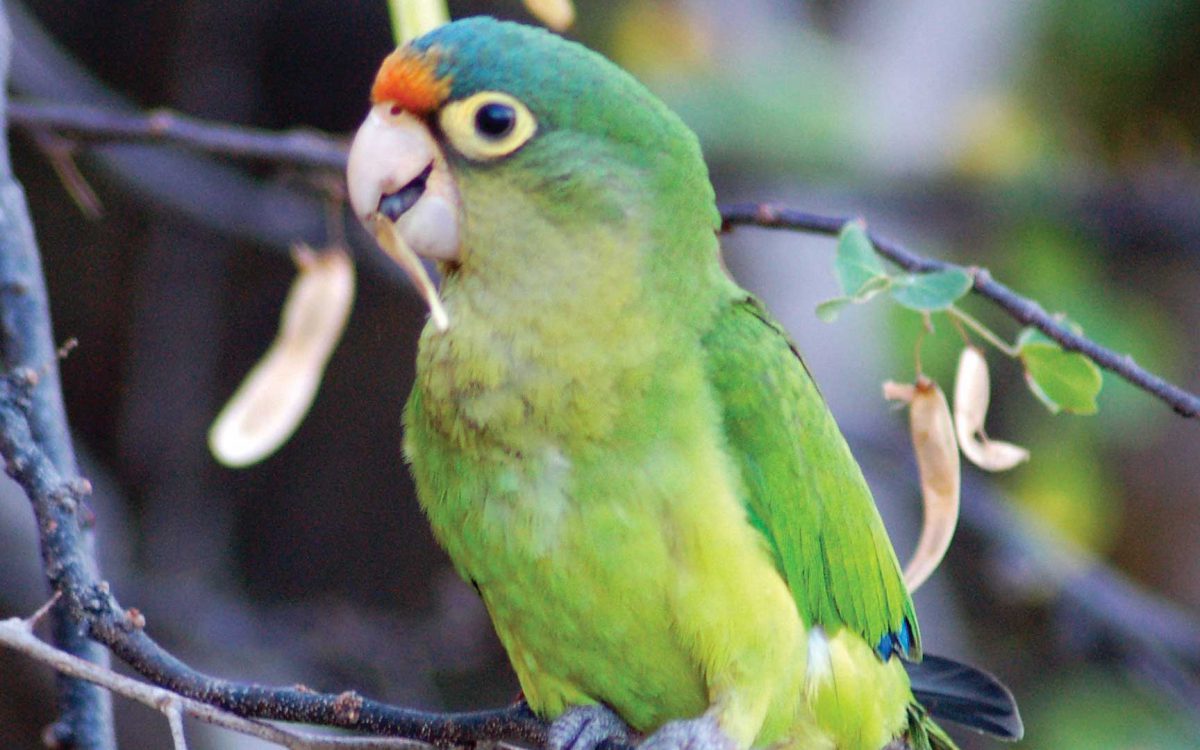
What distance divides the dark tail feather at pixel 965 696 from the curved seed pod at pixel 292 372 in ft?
3.49

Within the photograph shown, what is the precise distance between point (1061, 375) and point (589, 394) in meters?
0.62

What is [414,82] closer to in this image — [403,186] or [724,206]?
[403,186]

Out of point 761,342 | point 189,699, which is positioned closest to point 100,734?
point 189,699

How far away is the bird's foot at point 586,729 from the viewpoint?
1778 millimetres

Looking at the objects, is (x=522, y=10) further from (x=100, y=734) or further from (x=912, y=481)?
(x=100, y=734)

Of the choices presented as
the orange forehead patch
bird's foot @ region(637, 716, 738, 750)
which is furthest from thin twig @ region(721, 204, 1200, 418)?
bird's foot @ region(637, 716, 738, 750)

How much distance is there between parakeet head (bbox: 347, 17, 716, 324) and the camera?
1598 millimetres

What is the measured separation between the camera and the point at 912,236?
4023 millimetres

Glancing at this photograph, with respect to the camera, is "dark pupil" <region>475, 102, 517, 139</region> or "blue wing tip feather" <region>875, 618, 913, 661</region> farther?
"blue wing tip feather" <region>875, 618, 913, 661</region>

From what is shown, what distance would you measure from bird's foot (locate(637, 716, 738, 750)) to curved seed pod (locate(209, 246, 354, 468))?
2.45 feet

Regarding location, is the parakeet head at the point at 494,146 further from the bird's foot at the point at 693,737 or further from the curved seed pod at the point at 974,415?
the bird's foot at the point at 693,737

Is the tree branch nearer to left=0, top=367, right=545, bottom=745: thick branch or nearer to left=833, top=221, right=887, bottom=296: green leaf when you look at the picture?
left=833, top=221, right=887, bottom=296: green leaf

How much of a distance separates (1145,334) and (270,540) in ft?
9.67

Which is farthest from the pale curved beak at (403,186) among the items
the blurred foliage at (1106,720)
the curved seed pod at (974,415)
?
the blurred foliage at (1106,720)
